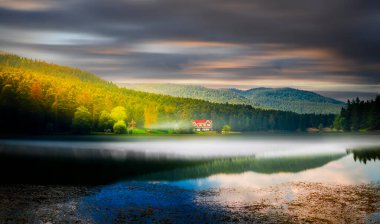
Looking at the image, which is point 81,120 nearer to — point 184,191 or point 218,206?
point 184,191

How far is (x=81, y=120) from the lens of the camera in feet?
633

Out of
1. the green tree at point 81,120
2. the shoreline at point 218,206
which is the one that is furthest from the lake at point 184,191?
the green tree at point 81,120

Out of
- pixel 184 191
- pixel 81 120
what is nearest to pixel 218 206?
pixel 184 191

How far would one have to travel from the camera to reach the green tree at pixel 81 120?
630 feet

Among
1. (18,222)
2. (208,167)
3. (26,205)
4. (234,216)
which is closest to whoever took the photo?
(18,222)

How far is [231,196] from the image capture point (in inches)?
1644

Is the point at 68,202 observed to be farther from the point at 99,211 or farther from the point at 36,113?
the point at 36,113

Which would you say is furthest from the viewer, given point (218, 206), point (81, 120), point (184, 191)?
point (81, 120)

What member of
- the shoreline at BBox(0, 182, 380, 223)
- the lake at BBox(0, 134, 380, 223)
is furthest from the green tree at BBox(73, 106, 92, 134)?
the shoreline at BBox(0, 182, 380, 223)

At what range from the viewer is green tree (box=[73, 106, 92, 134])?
630 ft

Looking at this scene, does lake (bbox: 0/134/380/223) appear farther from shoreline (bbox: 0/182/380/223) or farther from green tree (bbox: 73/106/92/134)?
green tree (bbox: 73/106/92/134)

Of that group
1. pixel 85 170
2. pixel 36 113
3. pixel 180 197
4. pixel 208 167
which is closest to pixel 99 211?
pixel 180 197

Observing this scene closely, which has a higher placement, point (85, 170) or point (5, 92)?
point (5, 92)

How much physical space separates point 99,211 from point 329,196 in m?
21.7
